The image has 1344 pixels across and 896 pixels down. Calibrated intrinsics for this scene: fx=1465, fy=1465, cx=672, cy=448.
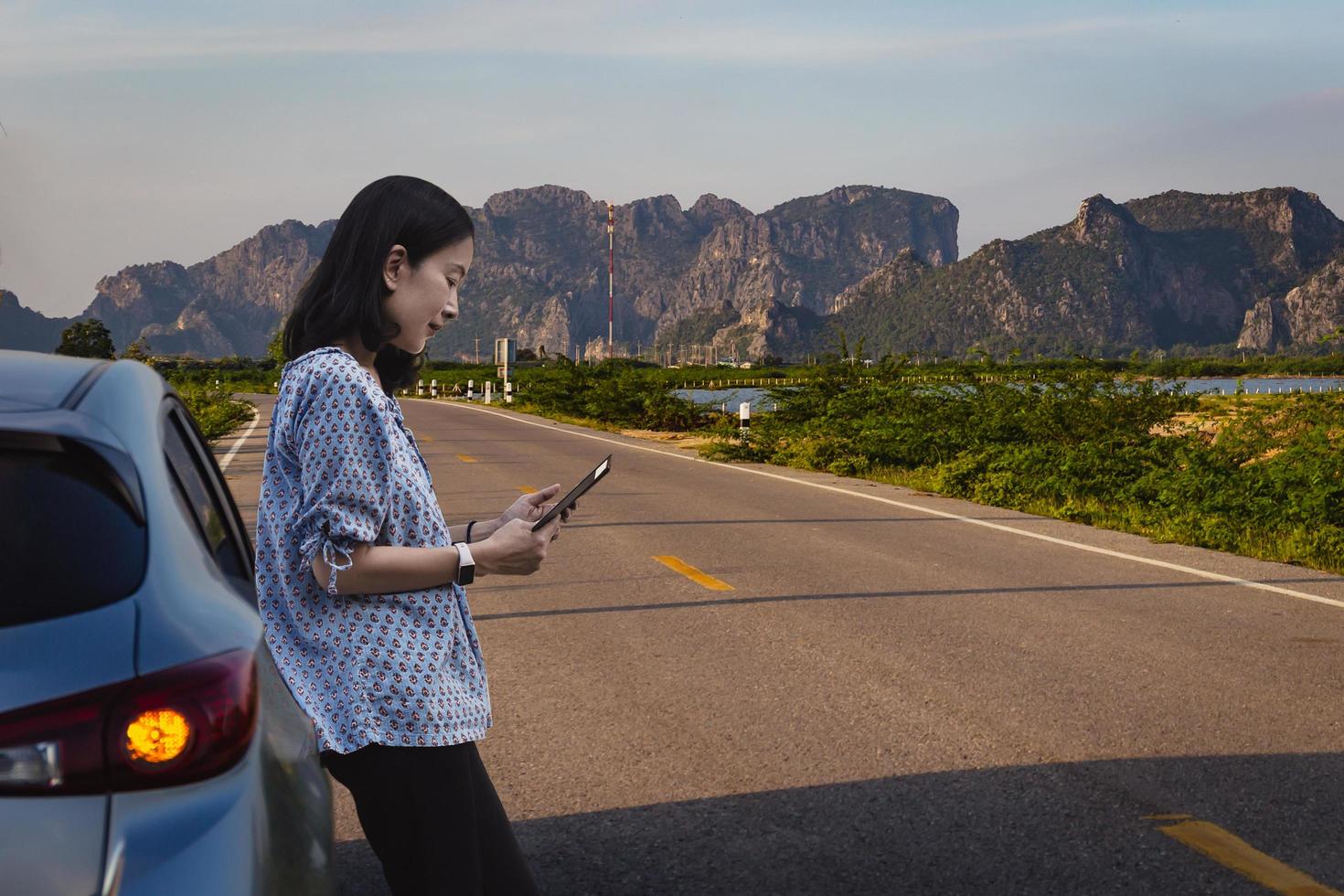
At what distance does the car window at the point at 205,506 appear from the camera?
300 centimetres

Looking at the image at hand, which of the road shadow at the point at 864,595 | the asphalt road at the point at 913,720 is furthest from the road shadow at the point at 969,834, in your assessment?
the road shadow at the point at 864,595

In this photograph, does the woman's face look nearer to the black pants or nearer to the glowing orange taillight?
the black pants

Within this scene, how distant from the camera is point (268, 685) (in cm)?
256

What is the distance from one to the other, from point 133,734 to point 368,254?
111cm

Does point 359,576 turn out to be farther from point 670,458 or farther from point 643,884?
point 670,458

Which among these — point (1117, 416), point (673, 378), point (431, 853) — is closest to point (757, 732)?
point (431, 853)

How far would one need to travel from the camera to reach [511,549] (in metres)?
2.71

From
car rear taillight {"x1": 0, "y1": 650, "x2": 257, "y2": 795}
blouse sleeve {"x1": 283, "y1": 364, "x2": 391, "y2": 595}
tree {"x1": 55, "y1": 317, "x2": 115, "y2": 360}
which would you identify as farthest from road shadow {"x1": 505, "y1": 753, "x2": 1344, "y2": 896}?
tree {"x1": 55, "y1": 317, "x2": 115, "y2": 360}

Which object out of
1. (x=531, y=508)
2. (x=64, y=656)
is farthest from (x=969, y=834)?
(x=64, y=656)

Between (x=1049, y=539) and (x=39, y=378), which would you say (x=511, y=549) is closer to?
(x=39, y=378)

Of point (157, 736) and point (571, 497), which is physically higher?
point (571, 497)

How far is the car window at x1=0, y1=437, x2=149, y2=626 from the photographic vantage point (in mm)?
2078

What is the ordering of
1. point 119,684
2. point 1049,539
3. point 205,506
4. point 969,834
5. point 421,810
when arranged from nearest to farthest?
point 119,684 → point 421,810 → point 205,506 → point 969,834 → point 1049,539

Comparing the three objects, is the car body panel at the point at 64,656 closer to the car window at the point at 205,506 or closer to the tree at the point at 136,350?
the car window at the point at 205,506
